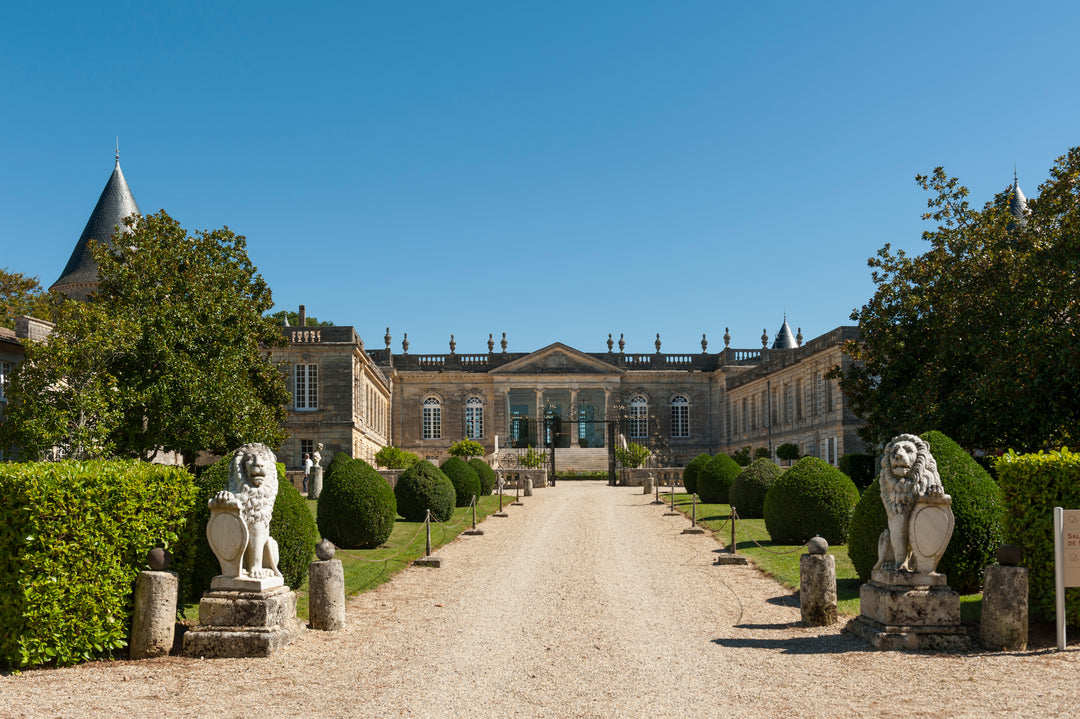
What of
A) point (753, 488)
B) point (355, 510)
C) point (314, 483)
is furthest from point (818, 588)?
point (314, 483)

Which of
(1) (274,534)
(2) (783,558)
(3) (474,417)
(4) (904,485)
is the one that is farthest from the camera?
(3) (474,417)

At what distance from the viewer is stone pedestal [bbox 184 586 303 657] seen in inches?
279

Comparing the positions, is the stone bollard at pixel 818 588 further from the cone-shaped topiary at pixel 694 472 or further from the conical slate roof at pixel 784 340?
the conical slate roof at pixel 784 340

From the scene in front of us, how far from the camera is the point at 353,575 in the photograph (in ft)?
37.9

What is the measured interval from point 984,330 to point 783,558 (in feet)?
19.7

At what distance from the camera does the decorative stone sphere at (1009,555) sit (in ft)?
23.1

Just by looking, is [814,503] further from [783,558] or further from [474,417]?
[474,417]

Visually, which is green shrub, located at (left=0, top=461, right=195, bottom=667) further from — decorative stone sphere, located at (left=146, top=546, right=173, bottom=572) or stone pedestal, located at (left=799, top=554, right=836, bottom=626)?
stone pedestal, located at (left=799, top=554, right=836, bottom=626)

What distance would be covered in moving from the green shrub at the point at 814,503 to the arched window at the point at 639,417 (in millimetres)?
37930

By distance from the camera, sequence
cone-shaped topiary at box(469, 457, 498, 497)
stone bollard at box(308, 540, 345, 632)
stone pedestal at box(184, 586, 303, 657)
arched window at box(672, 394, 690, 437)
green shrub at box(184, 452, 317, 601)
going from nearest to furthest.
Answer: stone pedestal at box(184, 586, 303, 657)
green shrub at box(184, 452, 317, 601)
stone bollard at box(308, 540, 345, 632)
cone-shaped topiary at box(469, 457, 498, 497)
arched window at box(672, 394, 690, 437)

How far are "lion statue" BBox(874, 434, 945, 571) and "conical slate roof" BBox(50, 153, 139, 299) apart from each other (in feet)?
112

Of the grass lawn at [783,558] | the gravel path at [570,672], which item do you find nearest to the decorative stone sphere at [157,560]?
the gravel path at [570,672]

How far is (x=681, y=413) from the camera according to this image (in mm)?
53344

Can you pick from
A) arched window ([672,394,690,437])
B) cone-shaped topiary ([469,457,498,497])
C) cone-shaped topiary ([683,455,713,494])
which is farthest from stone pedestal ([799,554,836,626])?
arched window ([672,394,690,437])
